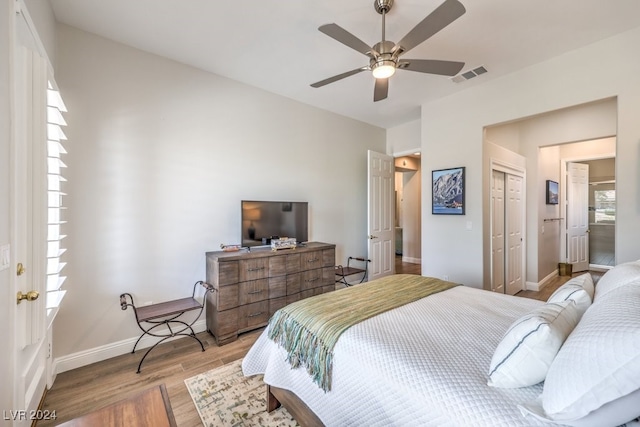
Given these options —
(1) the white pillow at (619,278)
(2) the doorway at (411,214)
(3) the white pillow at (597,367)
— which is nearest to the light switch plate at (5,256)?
(3) the white pillow at (597,367)

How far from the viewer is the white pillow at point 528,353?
3.13 feet

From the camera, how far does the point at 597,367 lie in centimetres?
74

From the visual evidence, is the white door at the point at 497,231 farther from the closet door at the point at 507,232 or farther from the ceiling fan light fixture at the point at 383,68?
the ceiling fan light fixture at the point at 383,68

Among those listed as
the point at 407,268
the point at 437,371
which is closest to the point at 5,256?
the point at 437,371

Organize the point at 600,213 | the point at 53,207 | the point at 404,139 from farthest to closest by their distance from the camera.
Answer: the point at 600,213 → the point at 404,139 → the point at 53,207

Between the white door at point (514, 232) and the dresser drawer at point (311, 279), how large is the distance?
9.16 feet

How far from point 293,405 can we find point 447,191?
3141 mm

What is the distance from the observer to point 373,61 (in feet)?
6.42

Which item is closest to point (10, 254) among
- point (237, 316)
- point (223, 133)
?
point (237, 316)

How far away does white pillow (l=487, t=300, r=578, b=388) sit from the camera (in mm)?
954

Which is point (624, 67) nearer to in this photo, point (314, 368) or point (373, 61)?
point (373, 61)

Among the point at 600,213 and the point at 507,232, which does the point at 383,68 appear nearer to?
the point at 507,232

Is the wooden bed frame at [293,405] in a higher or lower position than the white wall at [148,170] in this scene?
lower

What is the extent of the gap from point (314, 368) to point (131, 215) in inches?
88.9
